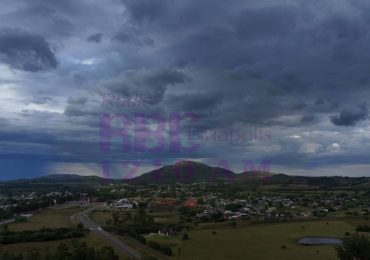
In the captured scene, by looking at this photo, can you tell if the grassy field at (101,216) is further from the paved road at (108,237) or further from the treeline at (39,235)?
the treeline at (39,235)

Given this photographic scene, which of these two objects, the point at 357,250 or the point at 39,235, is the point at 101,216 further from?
the point at 357,250

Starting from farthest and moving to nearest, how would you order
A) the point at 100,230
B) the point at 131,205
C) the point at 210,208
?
the point at 131,205
the point at 210,208
the point at 100,230

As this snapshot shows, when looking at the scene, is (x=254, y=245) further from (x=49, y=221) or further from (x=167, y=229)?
(x=49, y=221)

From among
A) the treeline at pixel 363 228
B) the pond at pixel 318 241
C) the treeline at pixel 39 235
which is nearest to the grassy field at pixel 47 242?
the treeline at pixel 39 235

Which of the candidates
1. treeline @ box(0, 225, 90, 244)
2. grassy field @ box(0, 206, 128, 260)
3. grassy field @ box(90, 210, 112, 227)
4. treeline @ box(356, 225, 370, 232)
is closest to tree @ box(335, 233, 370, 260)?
grassy field @ box(0, 206, 128, 260)

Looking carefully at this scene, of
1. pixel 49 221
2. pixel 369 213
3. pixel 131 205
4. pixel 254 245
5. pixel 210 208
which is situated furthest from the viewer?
pixel 131 205

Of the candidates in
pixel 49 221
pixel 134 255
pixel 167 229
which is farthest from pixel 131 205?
pixel 134 255

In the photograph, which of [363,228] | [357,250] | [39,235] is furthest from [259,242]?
[39,235]
